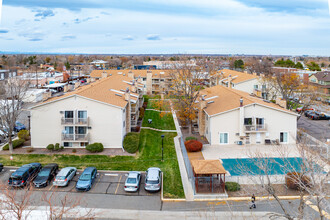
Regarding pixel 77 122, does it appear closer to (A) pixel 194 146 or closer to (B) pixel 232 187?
(A) pixel 194 146

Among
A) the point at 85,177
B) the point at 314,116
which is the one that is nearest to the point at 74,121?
the point at 85,177

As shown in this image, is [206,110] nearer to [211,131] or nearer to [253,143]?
[211,131]

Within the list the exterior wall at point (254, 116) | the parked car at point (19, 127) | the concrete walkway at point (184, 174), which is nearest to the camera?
the concrete walkway at point (184, 174)

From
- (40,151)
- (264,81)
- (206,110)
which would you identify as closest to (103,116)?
(40,151)

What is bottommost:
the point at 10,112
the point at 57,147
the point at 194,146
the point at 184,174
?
the point at 184,174

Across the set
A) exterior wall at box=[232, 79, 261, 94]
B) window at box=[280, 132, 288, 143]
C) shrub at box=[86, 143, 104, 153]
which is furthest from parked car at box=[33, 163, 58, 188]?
exterior wall at box=[232, 79, 261, 94]

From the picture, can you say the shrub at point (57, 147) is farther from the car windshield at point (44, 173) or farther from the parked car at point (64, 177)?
the parked car at point (64, 177)

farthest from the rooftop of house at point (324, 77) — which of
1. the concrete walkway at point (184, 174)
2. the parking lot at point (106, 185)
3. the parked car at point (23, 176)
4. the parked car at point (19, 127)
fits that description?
the parked car at point (23, 176)
